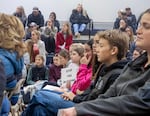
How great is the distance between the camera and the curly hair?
8.75ft

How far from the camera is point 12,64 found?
2.69 metres

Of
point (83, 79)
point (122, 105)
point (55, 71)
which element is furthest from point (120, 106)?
point (55, 71)

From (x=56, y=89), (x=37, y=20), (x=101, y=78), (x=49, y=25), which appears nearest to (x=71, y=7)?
(x=37, y=20)

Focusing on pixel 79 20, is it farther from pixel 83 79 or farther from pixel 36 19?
pixel 83 79

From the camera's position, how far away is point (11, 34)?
2688 millimetres

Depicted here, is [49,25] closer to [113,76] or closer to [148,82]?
[113,76]

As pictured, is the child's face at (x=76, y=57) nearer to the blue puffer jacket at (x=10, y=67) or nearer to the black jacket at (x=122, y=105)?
the blue puffer jacket at (x=10, y=67)

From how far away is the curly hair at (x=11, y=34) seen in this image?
267 cm

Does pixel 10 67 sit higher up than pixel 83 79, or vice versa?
pixel 10 67

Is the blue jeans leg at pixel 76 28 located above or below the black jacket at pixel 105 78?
below

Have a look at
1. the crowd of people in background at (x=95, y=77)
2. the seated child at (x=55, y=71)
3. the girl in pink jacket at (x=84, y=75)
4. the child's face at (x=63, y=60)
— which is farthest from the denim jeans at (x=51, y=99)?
the seated child at (x=55, y=71)

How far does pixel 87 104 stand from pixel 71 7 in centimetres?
1293

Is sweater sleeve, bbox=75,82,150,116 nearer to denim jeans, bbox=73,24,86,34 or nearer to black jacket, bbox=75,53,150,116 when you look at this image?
black jacket, bbox=75,53,150,116

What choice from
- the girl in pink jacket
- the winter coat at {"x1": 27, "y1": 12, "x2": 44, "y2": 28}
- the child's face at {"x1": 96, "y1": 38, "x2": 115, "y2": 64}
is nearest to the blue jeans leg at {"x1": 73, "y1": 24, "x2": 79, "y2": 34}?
the winter coat at {"x1": 27, "y1": 12, "x2": 44, "y2": 28}
